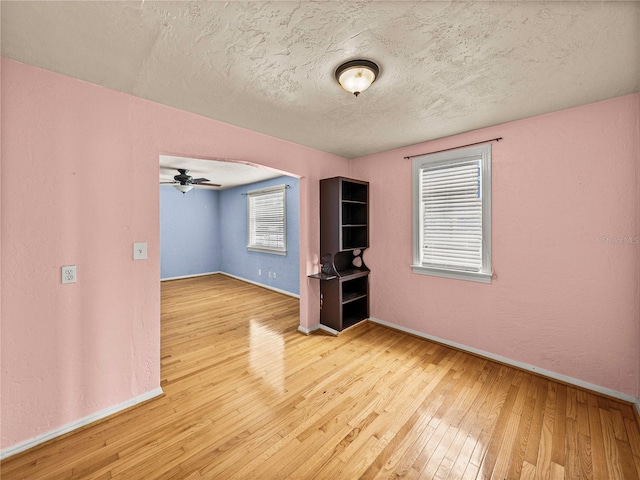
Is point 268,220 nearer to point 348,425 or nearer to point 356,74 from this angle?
point 356,74

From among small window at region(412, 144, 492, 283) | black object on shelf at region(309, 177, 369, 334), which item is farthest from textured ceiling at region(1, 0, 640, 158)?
black object on shelf at region(309, 177, 369, 334)

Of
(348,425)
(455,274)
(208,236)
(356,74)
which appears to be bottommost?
(348,425)

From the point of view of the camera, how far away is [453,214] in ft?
9.56

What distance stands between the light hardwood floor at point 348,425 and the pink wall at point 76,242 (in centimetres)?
31

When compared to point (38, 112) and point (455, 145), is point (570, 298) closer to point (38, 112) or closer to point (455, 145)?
point (455, 145)

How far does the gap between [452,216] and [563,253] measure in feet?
3.25

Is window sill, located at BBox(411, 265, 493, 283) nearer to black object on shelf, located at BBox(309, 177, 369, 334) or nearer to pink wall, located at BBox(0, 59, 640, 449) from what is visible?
pink wall, located at BBox(0, 59, 640, 449)

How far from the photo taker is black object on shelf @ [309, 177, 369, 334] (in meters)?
3.27

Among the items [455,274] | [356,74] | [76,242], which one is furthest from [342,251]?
[76,242]

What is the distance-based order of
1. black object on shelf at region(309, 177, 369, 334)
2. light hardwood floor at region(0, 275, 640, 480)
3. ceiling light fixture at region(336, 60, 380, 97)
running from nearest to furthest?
light hardwood floor at region(0, 275, 640, 480) → ceiling light fixture at region(336, 60, 380, 97) → black object on shelf at region(309, 177, 369, 334)

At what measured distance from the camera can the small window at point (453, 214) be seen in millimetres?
2701

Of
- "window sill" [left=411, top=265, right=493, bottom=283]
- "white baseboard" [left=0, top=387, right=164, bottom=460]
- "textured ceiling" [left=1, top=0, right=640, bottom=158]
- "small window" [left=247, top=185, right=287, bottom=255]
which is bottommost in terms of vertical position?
"white baseboard" [left=0, top=387, right=164, bottom=460]

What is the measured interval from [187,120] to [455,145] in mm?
2726

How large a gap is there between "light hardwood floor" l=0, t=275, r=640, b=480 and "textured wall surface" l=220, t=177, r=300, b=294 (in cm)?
247
